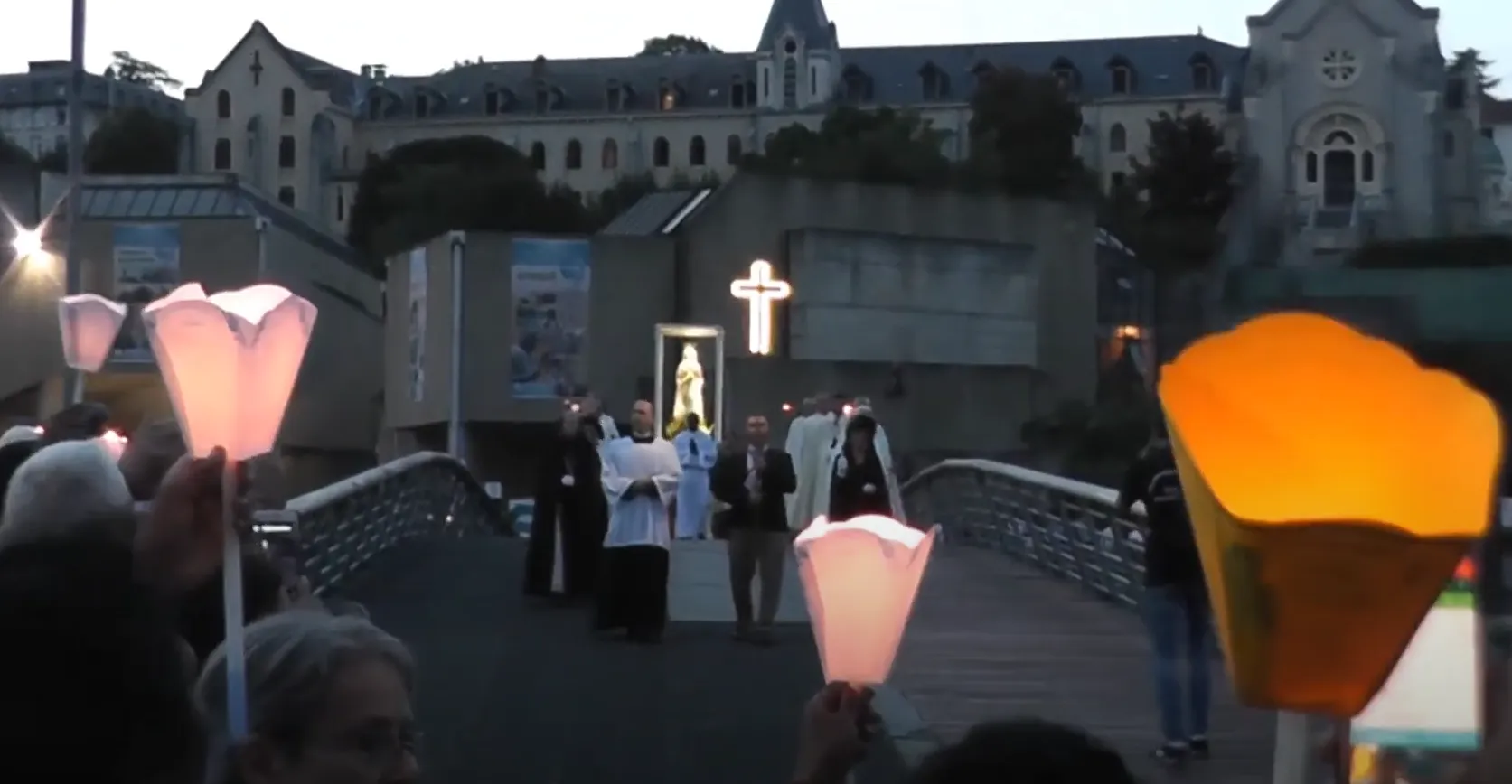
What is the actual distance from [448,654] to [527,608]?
10.9 feet

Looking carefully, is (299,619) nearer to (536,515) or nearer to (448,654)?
(448,654)

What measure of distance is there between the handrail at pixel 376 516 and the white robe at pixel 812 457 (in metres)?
4.04

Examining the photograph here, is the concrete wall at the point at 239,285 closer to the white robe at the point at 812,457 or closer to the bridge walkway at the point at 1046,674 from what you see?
the white robe at the point at 812,457

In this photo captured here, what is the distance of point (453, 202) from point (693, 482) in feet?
213

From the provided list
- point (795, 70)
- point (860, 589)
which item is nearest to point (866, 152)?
point (795, 70)

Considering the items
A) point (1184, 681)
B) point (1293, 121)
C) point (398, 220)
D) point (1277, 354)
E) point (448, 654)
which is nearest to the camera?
point (1277, 354)

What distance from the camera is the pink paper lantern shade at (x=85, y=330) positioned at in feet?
59.8

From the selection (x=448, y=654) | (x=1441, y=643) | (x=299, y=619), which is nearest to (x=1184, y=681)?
(x=448, y=654)

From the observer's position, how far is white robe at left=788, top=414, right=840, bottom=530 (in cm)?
2466

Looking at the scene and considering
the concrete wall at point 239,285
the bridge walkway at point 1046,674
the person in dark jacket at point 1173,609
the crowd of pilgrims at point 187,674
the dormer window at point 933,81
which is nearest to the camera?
the crowd of pilgrims at point 187,674

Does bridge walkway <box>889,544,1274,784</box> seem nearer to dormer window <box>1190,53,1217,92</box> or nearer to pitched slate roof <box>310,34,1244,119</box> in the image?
dormer window <box>1190,53,1217,92</box>

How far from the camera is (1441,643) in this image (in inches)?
216

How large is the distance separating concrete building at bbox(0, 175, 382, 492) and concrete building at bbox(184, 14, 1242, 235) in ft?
183

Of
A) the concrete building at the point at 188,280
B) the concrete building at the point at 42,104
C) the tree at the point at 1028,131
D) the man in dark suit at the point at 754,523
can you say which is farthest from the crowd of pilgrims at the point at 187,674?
the concrete building at the point at 42,104
